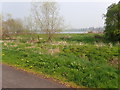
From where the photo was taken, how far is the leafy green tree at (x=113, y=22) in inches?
1029

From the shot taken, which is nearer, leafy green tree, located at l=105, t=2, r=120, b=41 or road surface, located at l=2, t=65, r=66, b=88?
road surface, located at l=2, t=65, r=66, b=88

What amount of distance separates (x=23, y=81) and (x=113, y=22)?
23.3 m

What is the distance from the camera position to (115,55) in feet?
39.0

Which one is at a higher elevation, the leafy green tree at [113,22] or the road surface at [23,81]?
the leafy green tree at [113,22]

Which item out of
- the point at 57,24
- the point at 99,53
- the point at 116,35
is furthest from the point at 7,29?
the point at 99,53

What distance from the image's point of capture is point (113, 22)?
27469 millimetres

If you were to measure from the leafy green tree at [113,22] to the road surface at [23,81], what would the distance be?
66.3 feet

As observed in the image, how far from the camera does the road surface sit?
22.3 feet

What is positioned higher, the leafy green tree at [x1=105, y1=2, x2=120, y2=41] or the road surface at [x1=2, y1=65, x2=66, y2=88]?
the leafy green tree at [x1=105, y1=2, x2=120, y2=41]

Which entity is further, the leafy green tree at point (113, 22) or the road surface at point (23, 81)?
the leafy green tree at point (113, 22)

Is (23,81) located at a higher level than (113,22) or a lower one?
lower

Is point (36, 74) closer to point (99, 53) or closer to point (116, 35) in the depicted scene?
point (99, 53)

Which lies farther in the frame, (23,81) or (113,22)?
(113,22)

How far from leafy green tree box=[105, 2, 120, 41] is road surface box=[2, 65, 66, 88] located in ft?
66.3
